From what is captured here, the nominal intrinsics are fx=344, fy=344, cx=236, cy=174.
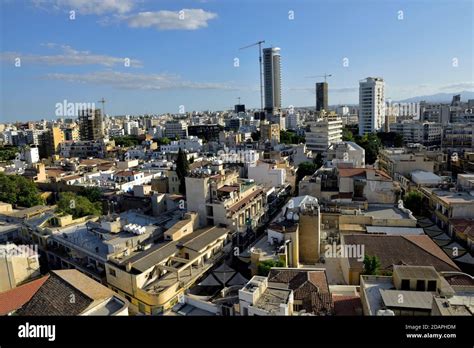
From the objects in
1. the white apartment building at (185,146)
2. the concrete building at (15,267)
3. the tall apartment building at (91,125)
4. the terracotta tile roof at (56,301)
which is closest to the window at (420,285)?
the terracotta tile roof at (56,301)

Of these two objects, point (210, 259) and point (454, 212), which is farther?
point (454, 212)

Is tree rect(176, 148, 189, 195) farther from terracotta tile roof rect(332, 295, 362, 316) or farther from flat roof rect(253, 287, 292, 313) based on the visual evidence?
terracotta tile roof rect(332, 295, 362, 316)

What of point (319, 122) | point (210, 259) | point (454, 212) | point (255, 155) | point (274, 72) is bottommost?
point (210, 259)
